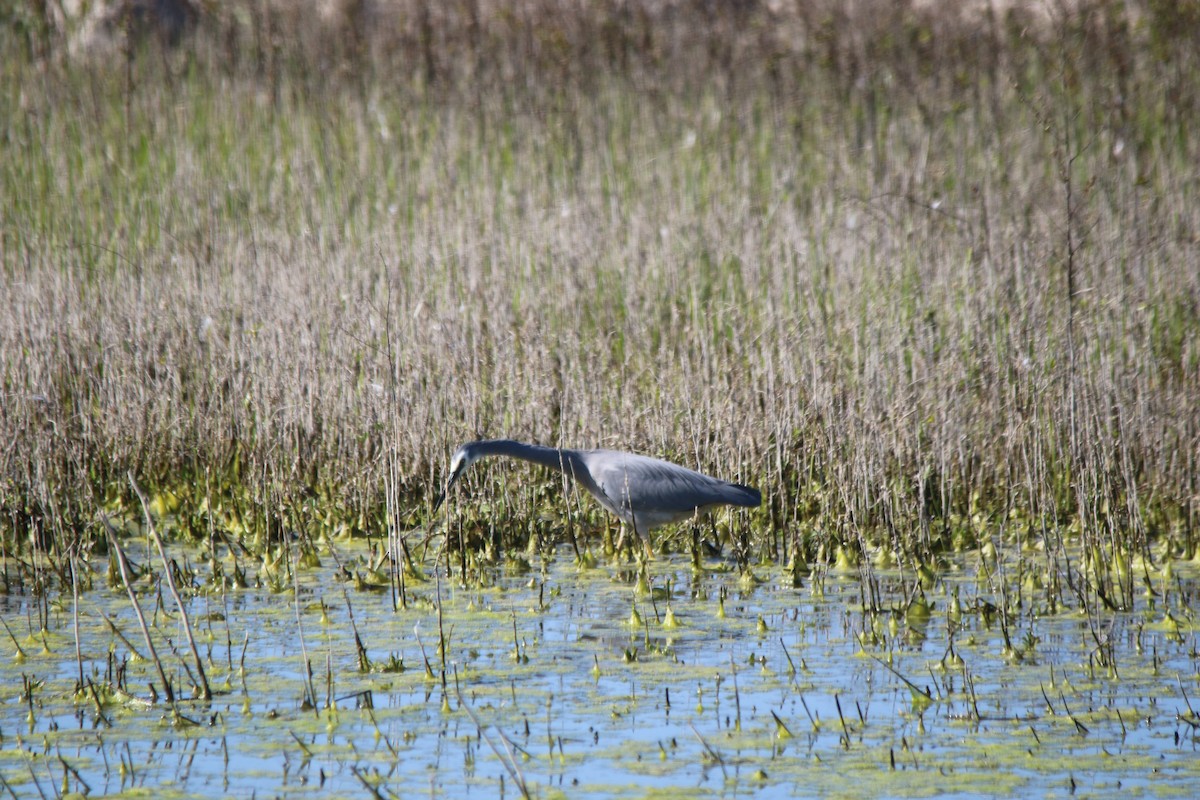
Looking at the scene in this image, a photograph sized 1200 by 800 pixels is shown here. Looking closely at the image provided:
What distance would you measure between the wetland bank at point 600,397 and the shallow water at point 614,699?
0.06 ft

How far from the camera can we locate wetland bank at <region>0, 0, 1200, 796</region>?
3.89 metres

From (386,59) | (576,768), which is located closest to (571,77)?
(386,59)

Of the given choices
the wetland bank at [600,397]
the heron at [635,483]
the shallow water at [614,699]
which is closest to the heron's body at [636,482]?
the heron at [635,483]

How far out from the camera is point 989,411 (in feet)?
21.0

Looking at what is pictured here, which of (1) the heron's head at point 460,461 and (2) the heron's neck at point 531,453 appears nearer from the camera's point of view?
(1) the heron's head at point 460,461

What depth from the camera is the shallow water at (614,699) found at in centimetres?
348

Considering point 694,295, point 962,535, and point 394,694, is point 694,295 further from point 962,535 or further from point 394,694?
point 394,694

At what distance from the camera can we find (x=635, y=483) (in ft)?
18.5

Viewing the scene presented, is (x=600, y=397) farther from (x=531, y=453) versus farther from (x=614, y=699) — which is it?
(x=614, y=699)

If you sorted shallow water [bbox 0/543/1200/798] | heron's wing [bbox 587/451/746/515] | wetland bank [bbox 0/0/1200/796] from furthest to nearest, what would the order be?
heron's wing [bbox 587/451/746/515]
wetland bank [bbox 0/0/1200/796]
shallow water [bbox 0/543/1200/798]

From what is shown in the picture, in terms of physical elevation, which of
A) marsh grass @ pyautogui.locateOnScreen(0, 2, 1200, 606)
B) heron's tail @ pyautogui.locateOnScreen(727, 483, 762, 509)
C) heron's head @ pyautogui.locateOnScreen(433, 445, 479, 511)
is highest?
marsh grass @ pyautogui.locateOnScreen(0, 2, 1200, 606)

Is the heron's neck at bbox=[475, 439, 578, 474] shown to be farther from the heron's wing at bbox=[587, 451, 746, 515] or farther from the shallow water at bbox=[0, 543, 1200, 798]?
the shallow water at bbox=[0, 543, 1200, 798]

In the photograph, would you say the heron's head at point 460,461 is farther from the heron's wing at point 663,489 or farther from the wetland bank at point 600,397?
the heron's wing at point 663,489

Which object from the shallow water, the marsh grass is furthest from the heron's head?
the shallow water
